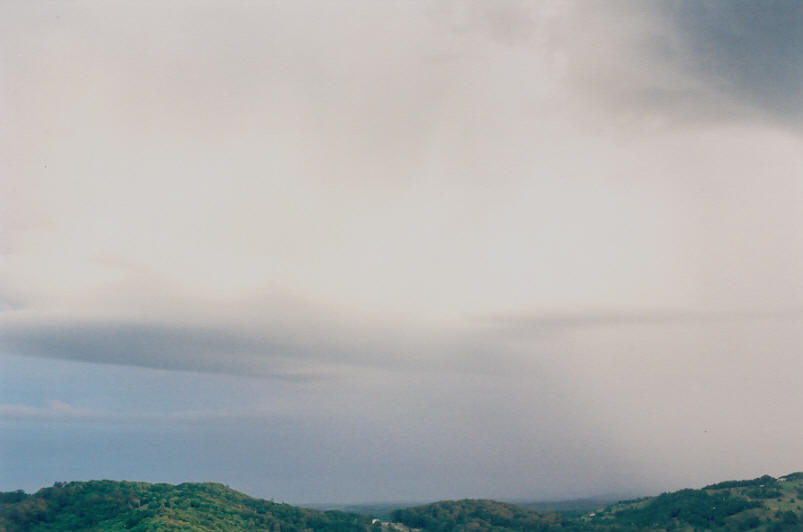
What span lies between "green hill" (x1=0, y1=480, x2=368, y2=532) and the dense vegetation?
188mm

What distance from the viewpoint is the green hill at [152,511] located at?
119875 mm

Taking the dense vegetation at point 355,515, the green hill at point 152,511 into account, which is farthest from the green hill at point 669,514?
the green hill at point 152,511

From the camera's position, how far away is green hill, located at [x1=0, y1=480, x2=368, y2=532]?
393 ft

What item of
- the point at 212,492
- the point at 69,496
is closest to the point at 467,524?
the point at 212,492

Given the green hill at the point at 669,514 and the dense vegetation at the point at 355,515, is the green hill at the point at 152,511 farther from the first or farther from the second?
the green hill at the point at 669,514

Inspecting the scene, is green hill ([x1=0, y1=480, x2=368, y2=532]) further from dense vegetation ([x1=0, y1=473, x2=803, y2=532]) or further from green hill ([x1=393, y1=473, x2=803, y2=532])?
green hill ([x1=393, y1=473, x2=803, y2=532])

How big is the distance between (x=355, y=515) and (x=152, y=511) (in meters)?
45.2

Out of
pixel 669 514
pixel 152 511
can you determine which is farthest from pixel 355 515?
pixel 669 514

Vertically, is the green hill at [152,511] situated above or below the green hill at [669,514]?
above

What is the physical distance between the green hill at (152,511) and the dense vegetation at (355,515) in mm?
188

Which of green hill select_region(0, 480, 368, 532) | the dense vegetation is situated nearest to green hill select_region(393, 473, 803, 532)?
the dense vegetation

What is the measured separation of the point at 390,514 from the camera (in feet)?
542

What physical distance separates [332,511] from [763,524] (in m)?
86.7

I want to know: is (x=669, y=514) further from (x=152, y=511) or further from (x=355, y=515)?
(x=152, y=511)
